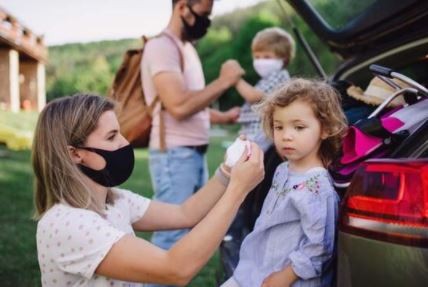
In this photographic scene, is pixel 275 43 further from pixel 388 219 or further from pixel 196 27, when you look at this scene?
pixel 388 219

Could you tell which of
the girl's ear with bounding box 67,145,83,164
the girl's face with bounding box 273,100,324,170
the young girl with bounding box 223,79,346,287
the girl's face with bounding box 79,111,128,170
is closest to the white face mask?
the young girl with bounding box 223,79,346,287

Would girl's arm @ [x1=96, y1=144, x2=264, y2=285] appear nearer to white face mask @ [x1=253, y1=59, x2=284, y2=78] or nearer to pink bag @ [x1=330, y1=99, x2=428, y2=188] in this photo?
pink bag @ [x1=330, y1=99, x2=428, y2=188]

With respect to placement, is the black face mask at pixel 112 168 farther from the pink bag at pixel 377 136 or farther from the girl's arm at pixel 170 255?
the pink bag at pixel 377 136

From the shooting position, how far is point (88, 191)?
7.11ft

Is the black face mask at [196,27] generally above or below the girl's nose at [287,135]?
above

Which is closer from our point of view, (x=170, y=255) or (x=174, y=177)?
(x=170, y=255)

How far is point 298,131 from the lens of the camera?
2254 mm

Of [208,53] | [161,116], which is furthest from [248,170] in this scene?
[208,53]

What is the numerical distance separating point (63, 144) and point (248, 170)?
65 cm

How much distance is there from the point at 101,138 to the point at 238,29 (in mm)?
40580

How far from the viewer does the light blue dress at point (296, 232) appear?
2.11 meters

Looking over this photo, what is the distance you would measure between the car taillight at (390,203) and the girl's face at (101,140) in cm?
90

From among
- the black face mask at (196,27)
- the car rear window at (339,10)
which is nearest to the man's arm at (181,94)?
the black face mask at (196,27)

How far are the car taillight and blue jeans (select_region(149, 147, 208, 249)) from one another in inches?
81.1
